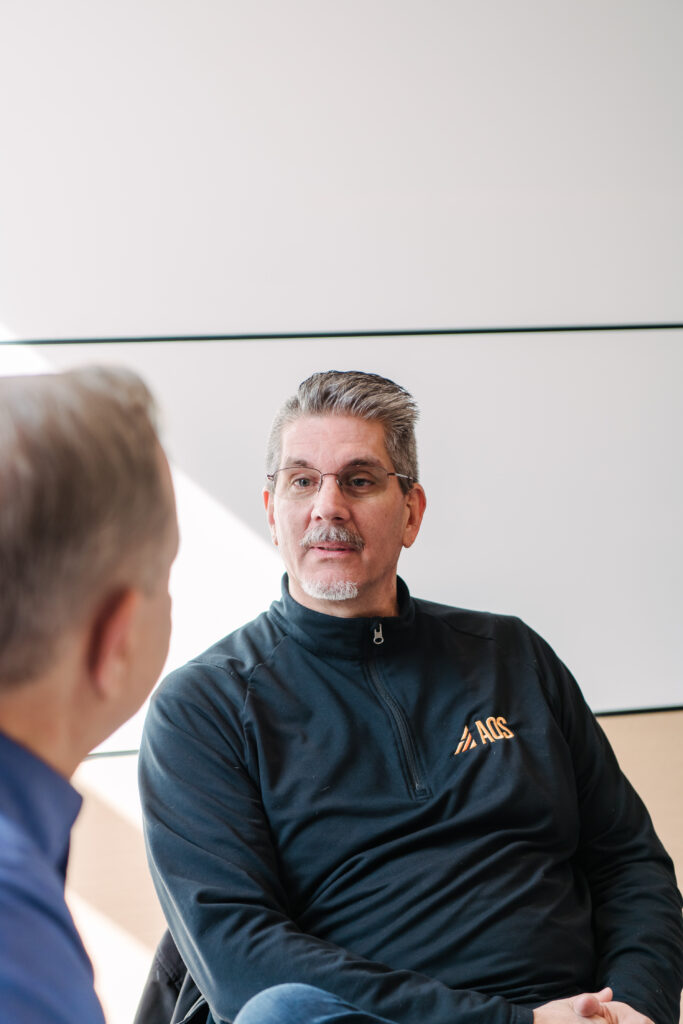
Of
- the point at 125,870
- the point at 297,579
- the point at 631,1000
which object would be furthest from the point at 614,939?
the point at 125,870

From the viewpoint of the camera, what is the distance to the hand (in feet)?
4.02

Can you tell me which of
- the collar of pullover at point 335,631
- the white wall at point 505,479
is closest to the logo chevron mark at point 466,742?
the collar of pullover at point 335,631

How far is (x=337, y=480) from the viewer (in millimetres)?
1647

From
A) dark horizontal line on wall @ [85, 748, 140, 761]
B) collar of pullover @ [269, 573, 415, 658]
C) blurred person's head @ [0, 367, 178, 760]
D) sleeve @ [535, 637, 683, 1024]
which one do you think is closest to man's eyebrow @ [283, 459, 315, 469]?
collar of pullover @ [269, 573, 415, 658]

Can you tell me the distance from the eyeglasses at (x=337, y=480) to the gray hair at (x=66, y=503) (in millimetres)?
1028

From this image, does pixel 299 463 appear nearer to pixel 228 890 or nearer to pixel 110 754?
pixel 228 890

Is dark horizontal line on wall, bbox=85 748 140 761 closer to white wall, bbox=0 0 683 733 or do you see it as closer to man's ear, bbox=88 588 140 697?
white wall, bbox=0 0 683 733

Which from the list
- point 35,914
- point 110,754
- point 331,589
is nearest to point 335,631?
point 331,589

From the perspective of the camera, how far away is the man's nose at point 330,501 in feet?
5.28

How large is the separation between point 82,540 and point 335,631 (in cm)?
99

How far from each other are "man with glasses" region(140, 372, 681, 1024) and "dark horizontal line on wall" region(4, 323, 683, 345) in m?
0.51

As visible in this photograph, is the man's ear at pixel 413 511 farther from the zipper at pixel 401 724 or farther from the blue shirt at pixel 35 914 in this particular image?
the blue shirt at pixel 35 914

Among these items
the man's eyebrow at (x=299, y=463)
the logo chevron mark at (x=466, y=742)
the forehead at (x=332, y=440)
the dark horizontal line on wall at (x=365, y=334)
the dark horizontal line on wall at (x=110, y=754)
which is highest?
the dark horizontal line on wall at (x=365, y=334)

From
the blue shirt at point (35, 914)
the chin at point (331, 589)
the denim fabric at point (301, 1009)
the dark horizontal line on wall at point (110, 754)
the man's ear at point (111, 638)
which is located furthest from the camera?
the dark horizontal line on wall at point (110, 754)
